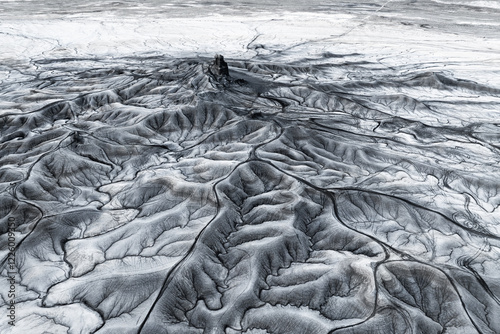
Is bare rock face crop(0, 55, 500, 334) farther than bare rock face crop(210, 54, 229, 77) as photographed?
No

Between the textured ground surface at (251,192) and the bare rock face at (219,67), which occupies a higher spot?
the bare rock face at (219,67)

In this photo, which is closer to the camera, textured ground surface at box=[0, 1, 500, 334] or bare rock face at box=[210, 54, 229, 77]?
textured ground surface at box=[0, 1, 500, 334]

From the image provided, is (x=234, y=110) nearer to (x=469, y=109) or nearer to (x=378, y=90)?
(x=378, y=90)

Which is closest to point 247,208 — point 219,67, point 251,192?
point 251,192

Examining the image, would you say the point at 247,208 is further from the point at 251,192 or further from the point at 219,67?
the point at 219,67

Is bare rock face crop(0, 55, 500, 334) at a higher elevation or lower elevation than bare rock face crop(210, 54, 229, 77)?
lower

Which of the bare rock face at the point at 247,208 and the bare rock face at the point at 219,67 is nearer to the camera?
the bare rock face at the point at 247,208

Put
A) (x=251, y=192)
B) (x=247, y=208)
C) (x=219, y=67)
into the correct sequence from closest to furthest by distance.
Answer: (x=247, y=208) < (x=251, y=192) < (x=219, y=67)

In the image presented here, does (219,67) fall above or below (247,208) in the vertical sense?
above
